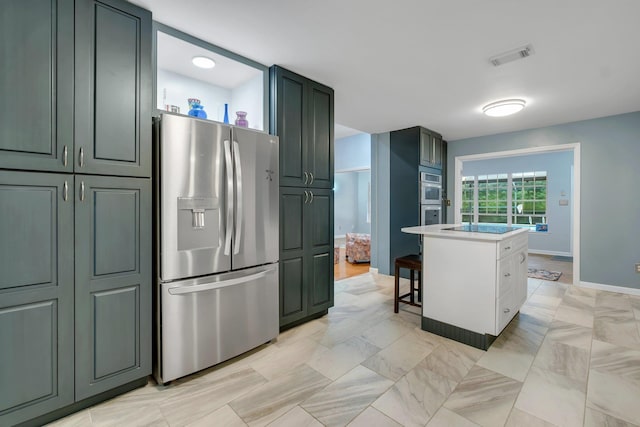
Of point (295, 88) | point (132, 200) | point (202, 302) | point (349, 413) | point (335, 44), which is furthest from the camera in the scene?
point (295, 88)

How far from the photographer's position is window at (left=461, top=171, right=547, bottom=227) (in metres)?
7.08

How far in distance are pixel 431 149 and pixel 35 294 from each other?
4944 mm

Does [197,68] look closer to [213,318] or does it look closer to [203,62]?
[203,62]

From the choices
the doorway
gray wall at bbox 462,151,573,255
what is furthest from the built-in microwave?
the doorway

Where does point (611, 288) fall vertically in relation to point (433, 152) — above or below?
below

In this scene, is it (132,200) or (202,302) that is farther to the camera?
(202,302)

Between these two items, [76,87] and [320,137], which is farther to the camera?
[320,137]

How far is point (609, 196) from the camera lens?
394 cm

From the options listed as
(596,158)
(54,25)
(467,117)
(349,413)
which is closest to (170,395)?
(349,413)

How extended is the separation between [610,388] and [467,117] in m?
3.34

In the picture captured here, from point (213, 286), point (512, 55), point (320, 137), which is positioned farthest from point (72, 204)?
point (512, 55)

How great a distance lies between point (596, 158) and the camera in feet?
13.2

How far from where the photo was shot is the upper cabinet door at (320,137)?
9.29 feet

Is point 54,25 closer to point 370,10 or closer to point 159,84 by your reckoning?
point 159,84
